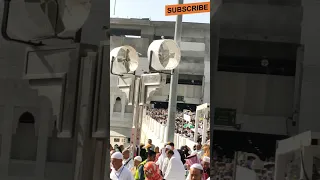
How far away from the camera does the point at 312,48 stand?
96cm

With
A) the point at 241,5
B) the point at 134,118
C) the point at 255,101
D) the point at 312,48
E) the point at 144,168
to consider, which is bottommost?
the point at 144,168

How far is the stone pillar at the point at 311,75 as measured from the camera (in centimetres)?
95

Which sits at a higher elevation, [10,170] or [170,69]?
[170,69]

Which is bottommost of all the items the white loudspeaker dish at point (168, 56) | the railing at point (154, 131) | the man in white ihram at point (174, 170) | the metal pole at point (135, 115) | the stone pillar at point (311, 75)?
the man in white ihram at point (174, 170)

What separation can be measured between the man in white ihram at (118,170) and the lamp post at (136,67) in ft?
1.71

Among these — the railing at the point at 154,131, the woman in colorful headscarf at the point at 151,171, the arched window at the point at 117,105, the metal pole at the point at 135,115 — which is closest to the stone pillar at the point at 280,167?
the arched window at the point at 117,105

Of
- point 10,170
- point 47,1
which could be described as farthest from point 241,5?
point 10,170

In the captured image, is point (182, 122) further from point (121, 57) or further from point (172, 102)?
point (121, 57)

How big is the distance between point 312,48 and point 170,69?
229 cm

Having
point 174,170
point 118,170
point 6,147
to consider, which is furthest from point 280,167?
point 174,170

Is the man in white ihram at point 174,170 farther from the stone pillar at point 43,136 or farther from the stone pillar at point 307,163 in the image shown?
the stone pillar at point 307,163

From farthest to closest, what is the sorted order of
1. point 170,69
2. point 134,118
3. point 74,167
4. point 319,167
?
point 134,118 → point 170,69 → point 74,167 → point 319,167

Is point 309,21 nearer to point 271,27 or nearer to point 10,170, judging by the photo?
point 271,27

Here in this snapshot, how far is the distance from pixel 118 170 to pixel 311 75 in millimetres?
2165
